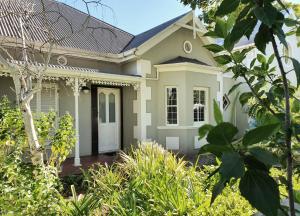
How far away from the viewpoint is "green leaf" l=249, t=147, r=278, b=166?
0.73 m

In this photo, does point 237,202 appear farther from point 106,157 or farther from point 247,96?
point 106,157

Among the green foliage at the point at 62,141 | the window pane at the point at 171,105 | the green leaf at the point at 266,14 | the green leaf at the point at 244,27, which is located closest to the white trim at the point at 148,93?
the window pane at the point at 171,105

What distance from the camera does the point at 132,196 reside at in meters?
3.67

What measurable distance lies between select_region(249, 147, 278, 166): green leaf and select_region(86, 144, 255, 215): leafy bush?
194 cm

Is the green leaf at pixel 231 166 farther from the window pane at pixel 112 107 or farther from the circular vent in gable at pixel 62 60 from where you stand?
the window pane at pixel 112 107

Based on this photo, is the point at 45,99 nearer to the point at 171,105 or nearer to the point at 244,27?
the point at 171,105

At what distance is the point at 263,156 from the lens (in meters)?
0.74

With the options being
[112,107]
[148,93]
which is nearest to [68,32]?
[112,107]

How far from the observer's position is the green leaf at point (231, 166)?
668 millimetres

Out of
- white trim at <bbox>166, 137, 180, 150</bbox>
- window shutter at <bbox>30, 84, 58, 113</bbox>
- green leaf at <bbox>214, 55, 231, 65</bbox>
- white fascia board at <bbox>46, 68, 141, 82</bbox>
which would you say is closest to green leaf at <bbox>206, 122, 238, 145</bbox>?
green leaf at <bbox>214, 55, 231, 65</bbox>

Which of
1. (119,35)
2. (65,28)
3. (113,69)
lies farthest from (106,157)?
(119,35)

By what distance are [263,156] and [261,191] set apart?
9cm

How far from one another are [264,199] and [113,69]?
39.0ft

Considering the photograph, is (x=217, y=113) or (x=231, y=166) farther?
(x=217, y=113)
